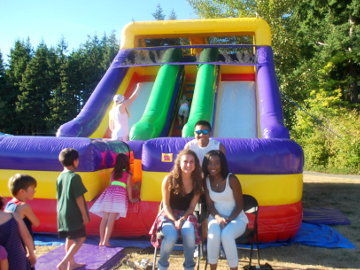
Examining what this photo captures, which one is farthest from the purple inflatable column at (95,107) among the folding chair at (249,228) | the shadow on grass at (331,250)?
the shadow on grass at (331,250)

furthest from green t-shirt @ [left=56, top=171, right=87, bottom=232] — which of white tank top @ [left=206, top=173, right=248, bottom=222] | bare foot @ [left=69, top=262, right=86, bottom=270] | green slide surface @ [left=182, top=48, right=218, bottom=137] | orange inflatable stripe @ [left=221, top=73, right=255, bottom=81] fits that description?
orange inflatable stripe @ [left=221, top=73, right=255, bottom=81]

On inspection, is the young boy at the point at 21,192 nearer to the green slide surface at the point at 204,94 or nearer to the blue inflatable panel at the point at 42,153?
the blue inflatable panel at the point at 42,153

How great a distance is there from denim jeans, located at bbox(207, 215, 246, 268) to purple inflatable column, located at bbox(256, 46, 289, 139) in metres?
1.97

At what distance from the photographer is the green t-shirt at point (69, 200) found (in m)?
2.96

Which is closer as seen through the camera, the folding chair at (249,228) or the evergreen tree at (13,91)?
the folding chair at (249,228)

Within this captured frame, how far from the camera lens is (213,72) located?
23.7 ft

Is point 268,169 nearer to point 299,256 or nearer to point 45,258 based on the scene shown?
point 299,256

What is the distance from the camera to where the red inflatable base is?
3.89 metres

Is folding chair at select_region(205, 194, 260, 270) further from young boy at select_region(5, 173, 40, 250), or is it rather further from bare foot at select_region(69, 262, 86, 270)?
young boy at select_region(5, 173, 40, 250)

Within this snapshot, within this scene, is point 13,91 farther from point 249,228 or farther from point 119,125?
point 249,228

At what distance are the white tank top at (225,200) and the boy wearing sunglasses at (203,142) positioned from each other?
0.44m

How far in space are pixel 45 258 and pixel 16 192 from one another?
1.45 m

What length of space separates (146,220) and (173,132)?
3.33 meters

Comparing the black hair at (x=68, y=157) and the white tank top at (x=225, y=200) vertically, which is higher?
the black hair at (x=68, y=157)
